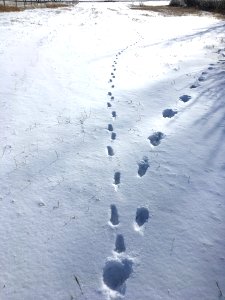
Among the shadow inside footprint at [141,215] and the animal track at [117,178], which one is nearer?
the shadow inside footprint at [141,215]

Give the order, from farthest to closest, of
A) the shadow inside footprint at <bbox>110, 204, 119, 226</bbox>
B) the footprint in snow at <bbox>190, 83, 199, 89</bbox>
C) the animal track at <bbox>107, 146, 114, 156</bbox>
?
the footprint in snow at <bbox>190, 83, 199, 89</bbox>, the animal track at <bbox>107, 146, 114, 156</bbox>, the shadow inside footprint at <bbox>110, 204, 119, 226</bbox>

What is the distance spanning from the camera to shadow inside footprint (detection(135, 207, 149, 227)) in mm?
4358

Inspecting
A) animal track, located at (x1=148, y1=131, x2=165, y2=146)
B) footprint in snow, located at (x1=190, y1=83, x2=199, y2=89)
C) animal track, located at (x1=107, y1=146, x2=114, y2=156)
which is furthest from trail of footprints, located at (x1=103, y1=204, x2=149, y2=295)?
footprint in snow, located at (x1=190, y1=83, x2=199, y2=89)

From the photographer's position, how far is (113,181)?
5.12 metres

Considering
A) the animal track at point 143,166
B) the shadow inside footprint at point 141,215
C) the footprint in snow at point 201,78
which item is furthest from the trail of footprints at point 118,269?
the footprint in snow at point 201,78

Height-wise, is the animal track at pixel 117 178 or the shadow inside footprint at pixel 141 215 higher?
the animal track at pixel 117 178

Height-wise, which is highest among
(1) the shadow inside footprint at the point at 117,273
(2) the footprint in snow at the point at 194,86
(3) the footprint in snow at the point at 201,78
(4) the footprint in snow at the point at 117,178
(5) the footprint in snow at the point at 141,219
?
(3) the footprint in snow at the point at 201,78

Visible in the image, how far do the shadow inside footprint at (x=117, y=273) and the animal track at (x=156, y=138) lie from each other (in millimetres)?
2783

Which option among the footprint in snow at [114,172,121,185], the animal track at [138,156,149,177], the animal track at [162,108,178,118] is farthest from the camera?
the animal track at [162,108,178,118]

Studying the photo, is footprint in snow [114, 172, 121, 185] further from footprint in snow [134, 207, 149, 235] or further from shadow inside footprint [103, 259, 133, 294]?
shadow inside footprint [103, 259, 133, 294]

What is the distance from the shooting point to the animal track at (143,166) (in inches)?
209

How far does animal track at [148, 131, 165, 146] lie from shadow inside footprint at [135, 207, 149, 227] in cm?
180

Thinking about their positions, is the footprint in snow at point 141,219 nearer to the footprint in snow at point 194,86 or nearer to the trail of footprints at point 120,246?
the trail of footprints at point 120,246

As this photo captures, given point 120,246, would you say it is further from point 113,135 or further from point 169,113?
point 169,113
